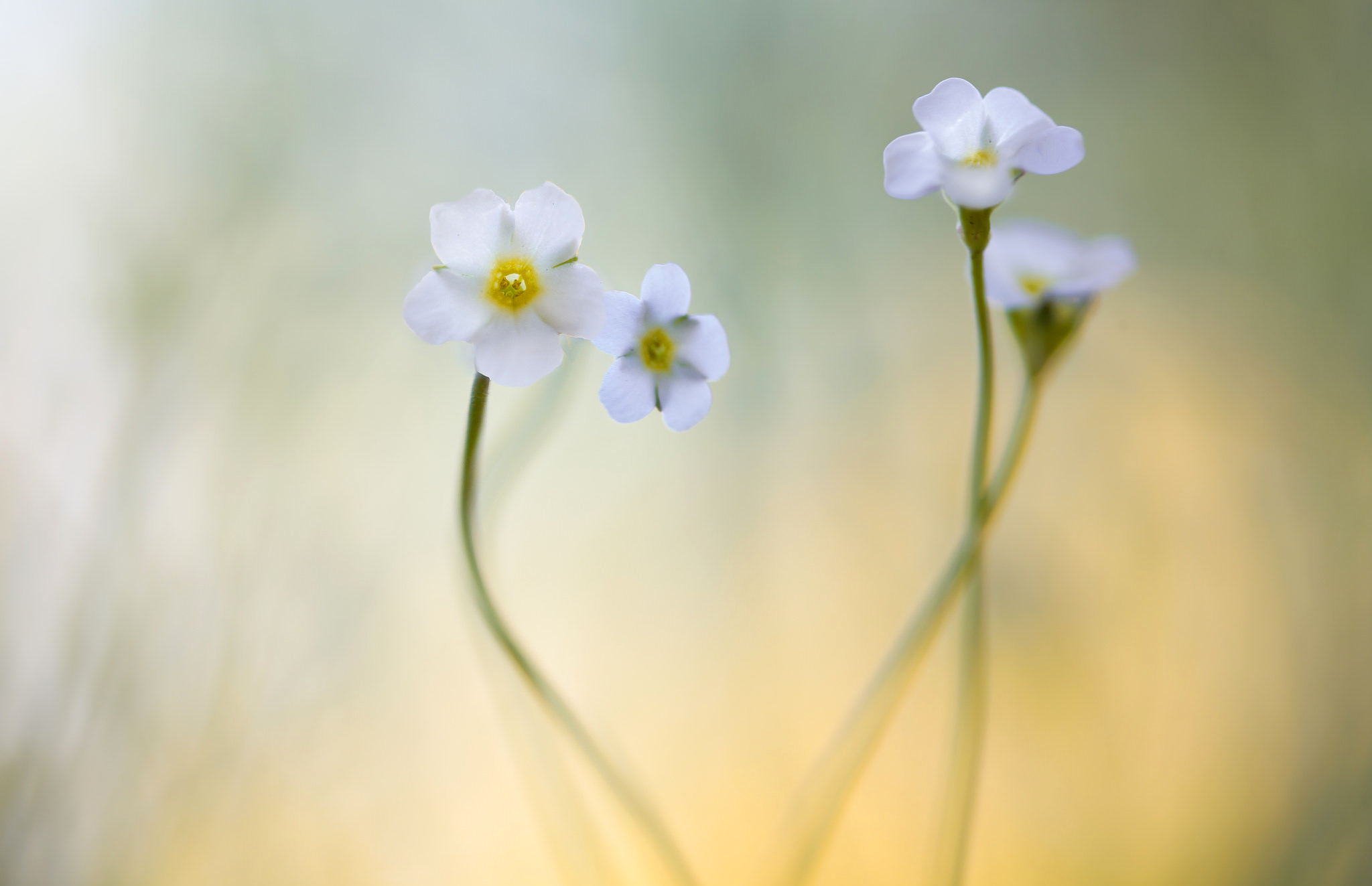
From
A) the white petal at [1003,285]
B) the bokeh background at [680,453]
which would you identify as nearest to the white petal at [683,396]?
the white petal at [1003,285]

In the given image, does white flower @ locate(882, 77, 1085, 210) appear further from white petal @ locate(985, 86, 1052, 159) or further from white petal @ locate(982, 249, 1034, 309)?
white petal @ locate(982, 249, 1034, 309)

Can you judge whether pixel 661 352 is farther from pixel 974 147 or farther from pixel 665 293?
pixel 974 147

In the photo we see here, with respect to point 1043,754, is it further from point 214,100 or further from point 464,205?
point 214,100

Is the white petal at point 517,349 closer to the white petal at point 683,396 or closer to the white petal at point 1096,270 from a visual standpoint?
the white petal at point 683,396

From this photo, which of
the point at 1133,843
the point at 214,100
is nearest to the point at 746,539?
the point at 1133,843

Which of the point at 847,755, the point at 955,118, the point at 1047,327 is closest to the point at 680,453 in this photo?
the point at 847,755

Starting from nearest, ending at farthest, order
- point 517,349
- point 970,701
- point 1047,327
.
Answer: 1. point 517,349
2. point 1047,327
3. point 970,701

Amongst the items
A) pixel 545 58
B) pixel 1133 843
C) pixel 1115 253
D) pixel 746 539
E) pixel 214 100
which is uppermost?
pixel 545 58
